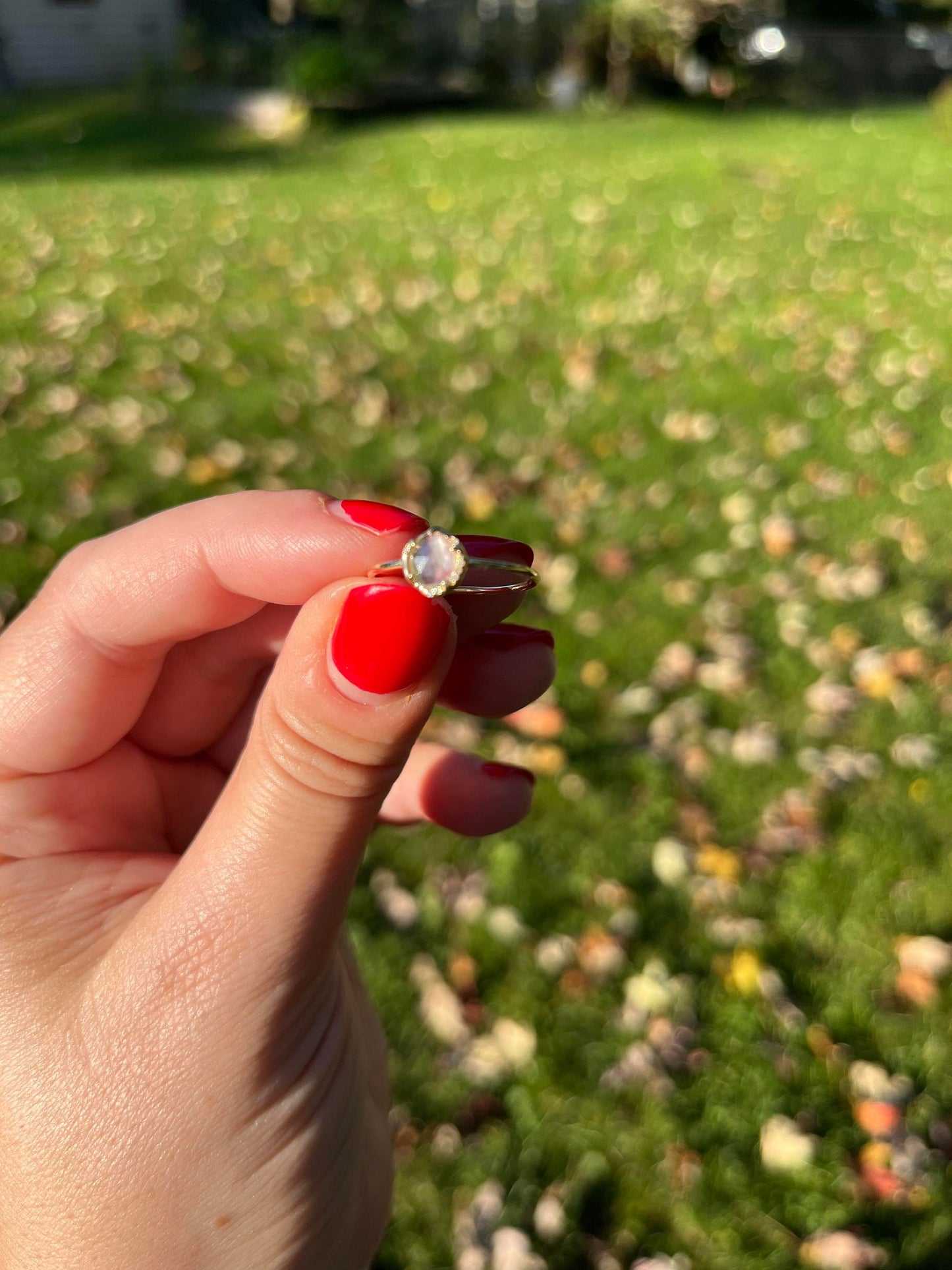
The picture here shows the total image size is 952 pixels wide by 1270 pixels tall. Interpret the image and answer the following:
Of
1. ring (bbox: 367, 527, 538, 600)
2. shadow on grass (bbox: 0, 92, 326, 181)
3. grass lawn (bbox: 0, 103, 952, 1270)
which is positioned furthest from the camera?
shadow on grass (bbox: 0, 92, 326, 181)

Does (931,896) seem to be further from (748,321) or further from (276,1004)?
(748,321)

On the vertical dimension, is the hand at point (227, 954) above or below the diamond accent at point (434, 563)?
below

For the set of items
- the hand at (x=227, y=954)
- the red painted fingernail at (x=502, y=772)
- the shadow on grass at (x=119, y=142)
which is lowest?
the shadow on grass at (x=119, y=142)

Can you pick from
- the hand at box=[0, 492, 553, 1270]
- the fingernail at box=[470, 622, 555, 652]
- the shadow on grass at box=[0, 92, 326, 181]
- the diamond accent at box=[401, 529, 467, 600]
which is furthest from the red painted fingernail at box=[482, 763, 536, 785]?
the shadow on grass at box=[0, 92, 326, 181]

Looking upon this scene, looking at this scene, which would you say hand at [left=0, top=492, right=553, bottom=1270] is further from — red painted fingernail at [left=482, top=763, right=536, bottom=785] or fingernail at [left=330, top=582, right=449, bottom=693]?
red painted fingernail at [left=482, top=763, right=536, bottom=785]

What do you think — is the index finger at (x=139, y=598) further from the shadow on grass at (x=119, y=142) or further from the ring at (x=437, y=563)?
the shadow on grass at (x=119, y=142)

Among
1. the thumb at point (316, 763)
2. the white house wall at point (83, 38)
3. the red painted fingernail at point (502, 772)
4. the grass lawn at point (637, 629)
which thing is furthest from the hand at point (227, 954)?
the white house wall at point (83, 38)
